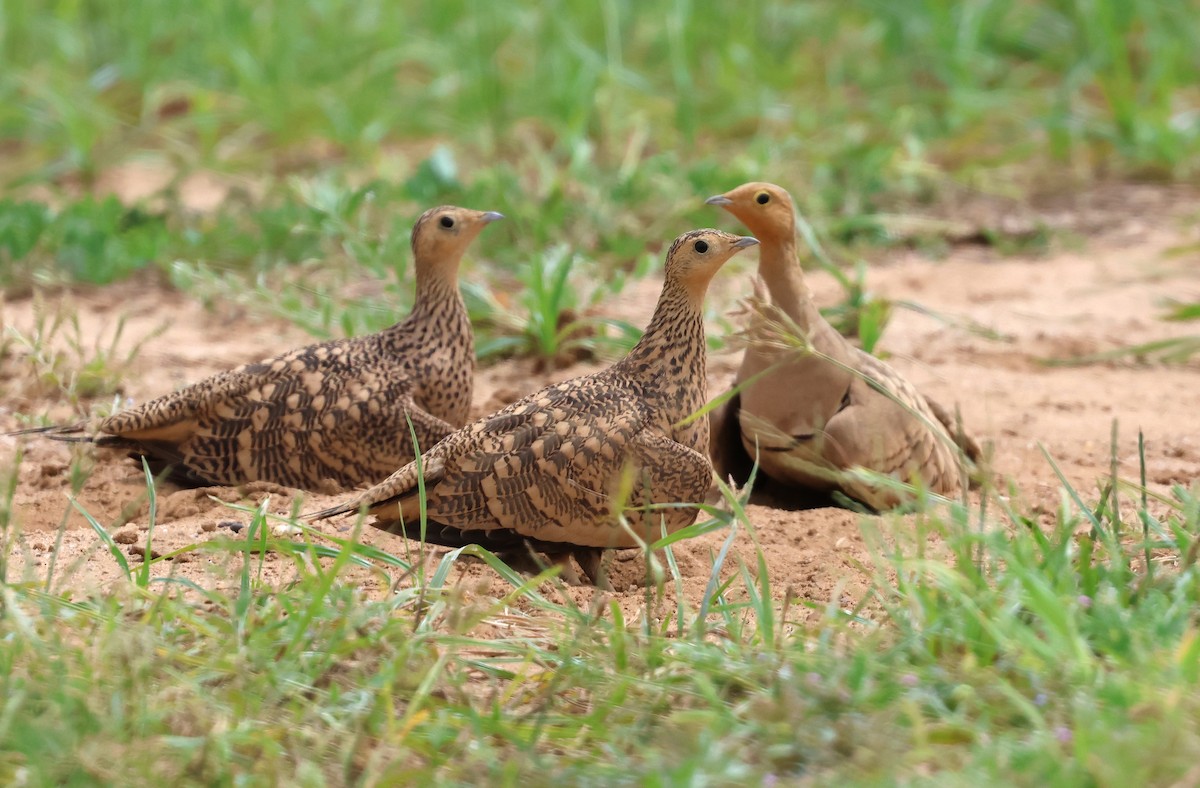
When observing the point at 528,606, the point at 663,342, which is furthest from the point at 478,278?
the point at 528,606

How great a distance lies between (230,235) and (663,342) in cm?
314

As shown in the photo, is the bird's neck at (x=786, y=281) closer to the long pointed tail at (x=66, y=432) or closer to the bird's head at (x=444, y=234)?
the bird's head at (x=444, y=234)

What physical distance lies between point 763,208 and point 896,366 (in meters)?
1.25

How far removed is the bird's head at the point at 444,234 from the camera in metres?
4.29

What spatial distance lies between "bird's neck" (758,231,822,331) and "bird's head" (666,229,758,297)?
0.51 metres

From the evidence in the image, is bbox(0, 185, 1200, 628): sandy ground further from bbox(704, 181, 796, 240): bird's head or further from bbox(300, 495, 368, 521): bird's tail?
bbox(704, 181, 796, 240): bird's head

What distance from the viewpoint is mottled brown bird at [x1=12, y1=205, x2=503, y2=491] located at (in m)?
4.01

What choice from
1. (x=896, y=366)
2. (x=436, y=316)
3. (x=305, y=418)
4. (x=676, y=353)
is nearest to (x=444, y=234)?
(x=436, y=316)

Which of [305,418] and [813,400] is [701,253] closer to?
[813,400]

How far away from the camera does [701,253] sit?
371 centimetres

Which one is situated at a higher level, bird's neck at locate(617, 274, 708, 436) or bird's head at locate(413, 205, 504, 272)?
bird's head at locate(413, 205, 504, 272)

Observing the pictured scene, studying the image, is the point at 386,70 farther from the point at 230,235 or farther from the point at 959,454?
the point at 959,454

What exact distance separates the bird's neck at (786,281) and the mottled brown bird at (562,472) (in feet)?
1.81

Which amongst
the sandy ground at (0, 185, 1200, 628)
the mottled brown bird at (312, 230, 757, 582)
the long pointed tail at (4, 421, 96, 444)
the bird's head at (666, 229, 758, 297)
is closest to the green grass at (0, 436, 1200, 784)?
the sandy ground at (0, 185, 1200, 628)
